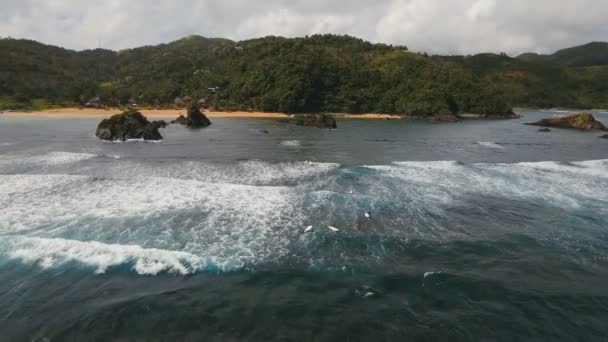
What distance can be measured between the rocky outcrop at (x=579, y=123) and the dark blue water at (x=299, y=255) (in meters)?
62.9

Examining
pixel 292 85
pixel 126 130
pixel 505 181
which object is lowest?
pixel 505 181

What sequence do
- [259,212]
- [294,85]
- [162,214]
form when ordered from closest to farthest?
1. [162,214]
2. [259,212]
3. [294,85]

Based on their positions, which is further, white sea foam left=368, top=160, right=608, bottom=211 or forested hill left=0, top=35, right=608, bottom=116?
forested hill left=0, top=35, right=608, bottom=116

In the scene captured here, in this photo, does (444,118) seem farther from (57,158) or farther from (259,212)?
(259,212)

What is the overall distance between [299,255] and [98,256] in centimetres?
765

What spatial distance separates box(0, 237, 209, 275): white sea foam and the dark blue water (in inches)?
2.9

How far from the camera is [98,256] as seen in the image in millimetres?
13953

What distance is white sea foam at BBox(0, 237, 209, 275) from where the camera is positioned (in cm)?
1330

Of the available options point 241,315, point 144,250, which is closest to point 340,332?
point 241,315

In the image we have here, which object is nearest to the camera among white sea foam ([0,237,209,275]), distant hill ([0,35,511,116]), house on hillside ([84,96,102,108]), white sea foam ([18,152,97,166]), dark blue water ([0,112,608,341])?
dark blue water ([0,112,608,341])

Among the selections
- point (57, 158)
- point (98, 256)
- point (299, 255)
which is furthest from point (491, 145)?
point (57, 158)

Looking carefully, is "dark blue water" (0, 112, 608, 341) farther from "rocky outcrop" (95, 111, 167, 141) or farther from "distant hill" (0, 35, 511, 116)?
"distant hill" (0, 35, 511, 116)

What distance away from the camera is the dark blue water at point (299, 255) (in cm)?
1056

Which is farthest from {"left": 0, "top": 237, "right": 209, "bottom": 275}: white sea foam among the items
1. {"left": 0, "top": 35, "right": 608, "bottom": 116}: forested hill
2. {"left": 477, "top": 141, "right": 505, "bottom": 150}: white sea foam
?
{"left": 0, "top": 35, "right": 608, "bottom": 116}: forested hill
